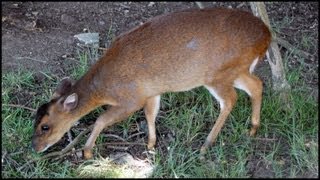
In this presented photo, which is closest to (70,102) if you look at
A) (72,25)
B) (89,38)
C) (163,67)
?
(163,67)

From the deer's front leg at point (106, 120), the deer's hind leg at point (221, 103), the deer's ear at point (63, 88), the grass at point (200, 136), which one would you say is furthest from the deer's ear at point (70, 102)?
the deer's hind leg at point (221, 103)

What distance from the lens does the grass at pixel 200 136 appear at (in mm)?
5445

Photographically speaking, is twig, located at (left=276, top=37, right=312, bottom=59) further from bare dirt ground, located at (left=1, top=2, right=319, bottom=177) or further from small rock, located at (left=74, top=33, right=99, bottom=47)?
small rock, located at (left=74, top=33, right=99, bottom=47)

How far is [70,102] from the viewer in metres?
5.55

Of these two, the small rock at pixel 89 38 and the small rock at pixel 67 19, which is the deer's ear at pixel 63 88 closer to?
the small rock at pixel 89 38

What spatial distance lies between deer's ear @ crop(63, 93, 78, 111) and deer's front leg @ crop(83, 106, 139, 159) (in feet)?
0.74

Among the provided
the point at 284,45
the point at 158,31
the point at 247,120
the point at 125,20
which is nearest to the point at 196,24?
the point at 158,31

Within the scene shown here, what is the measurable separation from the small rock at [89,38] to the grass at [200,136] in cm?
67

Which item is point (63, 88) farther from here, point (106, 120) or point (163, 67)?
point (163, 67)

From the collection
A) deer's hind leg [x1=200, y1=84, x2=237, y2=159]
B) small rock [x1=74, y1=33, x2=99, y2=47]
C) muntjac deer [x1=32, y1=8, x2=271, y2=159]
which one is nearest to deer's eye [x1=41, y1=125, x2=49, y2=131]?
muntjac deer [x1=32, y1=8, x2=271, y2=159]

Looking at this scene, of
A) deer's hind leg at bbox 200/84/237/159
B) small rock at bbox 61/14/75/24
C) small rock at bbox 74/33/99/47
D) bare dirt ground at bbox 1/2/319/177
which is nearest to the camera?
deer's hind leg at bbox 200/84/237/159

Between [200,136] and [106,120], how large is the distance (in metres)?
0.85

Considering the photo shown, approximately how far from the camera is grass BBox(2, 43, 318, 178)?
5445 millimetres

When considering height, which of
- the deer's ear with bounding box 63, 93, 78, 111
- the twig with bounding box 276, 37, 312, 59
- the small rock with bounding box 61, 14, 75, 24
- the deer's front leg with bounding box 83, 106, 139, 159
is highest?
the deer's ear with bounding box 63, 93, 78, 111
